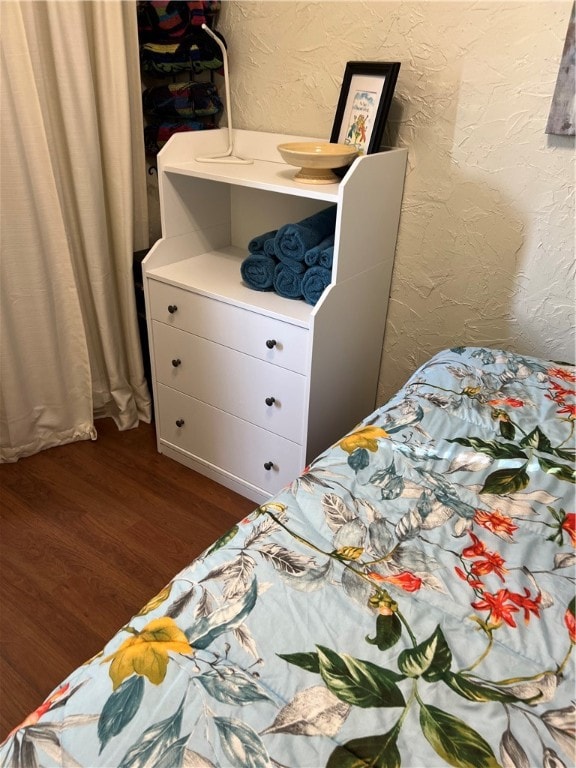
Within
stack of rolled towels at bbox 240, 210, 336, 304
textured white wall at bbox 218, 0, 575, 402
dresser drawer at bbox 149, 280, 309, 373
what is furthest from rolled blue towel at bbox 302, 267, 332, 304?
textured white wall at bbox 218, 0, 575, 402

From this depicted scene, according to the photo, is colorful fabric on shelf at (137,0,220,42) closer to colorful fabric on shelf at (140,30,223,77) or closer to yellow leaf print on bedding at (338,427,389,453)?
colorful fabric on shelf at (140,30,223,77)

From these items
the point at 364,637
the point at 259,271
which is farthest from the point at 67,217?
the point at 364,637

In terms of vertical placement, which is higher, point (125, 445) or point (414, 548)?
point (414, 548)

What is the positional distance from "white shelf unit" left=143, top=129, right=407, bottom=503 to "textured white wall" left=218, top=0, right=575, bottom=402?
0.36 feet

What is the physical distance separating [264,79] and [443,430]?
1375 millimetres

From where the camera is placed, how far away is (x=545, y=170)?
154cm

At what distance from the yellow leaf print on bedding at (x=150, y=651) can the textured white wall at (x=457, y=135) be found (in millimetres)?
1352

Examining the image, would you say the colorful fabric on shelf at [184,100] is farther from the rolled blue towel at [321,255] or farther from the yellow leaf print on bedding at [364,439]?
the yellow leaf print on bedding at [364,439]

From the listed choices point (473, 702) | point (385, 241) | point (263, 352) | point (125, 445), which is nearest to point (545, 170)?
point (385, 241)

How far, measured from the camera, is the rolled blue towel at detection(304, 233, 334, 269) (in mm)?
1623

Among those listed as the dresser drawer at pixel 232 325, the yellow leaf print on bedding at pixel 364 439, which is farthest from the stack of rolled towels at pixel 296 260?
the yellow leaf print on bedding at pixel 364 439

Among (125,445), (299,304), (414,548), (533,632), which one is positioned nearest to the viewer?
(533,632)

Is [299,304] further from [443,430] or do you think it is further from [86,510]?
[86,510]

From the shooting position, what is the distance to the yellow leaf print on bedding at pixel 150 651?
2.49ft
